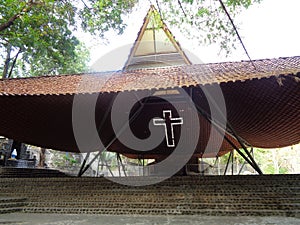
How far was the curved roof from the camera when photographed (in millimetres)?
4430

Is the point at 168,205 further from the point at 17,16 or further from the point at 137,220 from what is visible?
the point at 17,16

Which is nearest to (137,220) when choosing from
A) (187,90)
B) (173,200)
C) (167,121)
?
(173,200)

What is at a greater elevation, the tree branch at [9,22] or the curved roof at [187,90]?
the tree branch at [9,22]

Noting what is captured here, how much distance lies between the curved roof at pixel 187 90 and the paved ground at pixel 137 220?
1.92m

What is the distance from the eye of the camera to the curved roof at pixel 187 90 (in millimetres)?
4430

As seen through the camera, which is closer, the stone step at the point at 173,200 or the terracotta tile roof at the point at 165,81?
the stone step at the point at 173,200

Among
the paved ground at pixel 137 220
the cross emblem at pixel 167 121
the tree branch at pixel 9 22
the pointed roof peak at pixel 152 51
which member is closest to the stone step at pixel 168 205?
the paved ground at pixel 137 220

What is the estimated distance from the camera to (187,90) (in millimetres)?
5352

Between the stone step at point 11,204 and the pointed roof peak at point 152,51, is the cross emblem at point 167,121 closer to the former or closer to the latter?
the pointed roof peak at point 152,51

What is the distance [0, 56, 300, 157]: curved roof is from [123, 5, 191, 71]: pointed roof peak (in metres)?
3.29

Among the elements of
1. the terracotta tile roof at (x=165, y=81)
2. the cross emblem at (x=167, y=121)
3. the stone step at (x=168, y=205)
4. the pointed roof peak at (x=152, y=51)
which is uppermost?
the pointed roof peak at (x=152, y=51)

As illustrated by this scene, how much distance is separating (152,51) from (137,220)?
7.68 metres

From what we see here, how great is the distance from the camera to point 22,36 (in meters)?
8.61

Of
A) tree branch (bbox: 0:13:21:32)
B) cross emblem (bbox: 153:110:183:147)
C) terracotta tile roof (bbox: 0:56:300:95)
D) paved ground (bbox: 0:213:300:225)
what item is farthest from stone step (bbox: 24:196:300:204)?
tree branch (bbox: 0:13:21:32)
